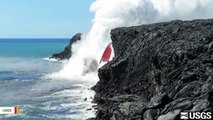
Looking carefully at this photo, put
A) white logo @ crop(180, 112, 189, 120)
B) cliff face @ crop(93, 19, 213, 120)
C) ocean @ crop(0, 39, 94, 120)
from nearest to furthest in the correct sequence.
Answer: white logo @ crop(180, 112, 189, 120)
cliff face @ crop(93, 19, 213, 120)
ocean @ crop(0, 39, 94, 120)

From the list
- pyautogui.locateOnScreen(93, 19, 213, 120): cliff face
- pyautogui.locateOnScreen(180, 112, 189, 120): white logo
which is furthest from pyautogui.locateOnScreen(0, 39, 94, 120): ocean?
pyautogui.locateOnScreen(180, 112, 189, 120): white logo

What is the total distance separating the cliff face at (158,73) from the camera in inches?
1255

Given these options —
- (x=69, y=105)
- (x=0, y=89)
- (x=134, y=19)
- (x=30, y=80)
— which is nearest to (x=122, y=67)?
(x=69, y=105)

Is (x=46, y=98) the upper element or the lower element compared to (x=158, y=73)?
lower

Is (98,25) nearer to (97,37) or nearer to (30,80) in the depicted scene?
(97,37)

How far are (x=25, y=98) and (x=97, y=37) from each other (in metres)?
44.6

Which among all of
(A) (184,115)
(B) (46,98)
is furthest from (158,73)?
(B) (46,98)

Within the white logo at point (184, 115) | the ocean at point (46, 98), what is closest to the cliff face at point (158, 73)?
the white logo at point (184, 115)

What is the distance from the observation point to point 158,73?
5022cm

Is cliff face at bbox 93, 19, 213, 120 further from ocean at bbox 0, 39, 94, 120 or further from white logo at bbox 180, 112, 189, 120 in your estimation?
ocean at bbox 0, 39, 94, 120

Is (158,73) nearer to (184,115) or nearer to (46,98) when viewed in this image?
(184,115)

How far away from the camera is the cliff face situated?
3187 centimetres

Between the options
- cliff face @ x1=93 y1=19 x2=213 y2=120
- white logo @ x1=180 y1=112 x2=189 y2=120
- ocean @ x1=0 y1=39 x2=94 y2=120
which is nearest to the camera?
white logo @ x1=180 y1=112 x2=189 y2=120

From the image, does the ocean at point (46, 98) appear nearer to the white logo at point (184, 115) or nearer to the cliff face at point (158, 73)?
the cliff face at point (158, 73)
